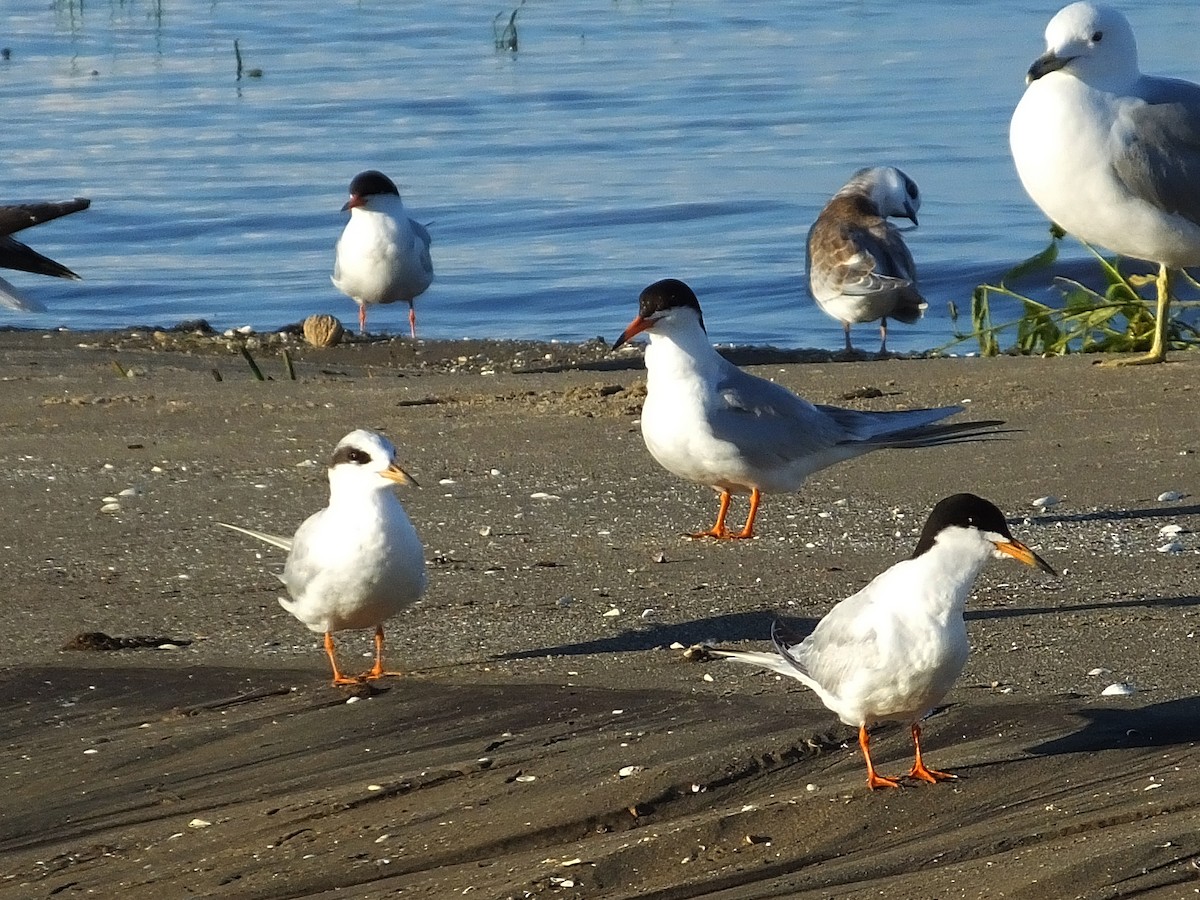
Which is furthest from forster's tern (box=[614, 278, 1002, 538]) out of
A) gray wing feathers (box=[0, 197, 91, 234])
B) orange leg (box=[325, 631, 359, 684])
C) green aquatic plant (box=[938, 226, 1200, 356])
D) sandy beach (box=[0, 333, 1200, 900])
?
green aquatic plant (box=[938, 226, 1200, 356])

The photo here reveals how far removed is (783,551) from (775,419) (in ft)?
1.59

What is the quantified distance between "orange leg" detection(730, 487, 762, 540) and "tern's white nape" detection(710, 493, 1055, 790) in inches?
72.9

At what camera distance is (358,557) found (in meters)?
4.89

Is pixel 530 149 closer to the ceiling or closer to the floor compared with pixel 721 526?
closer to the ceiling

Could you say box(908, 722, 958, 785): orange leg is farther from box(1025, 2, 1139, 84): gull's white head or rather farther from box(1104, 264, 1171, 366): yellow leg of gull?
box(1025, 2, 1139, 84): gull's white head

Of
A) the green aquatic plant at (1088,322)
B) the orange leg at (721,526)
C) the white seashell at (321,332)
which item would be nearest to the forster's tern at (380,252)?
the white seashell at (321,332)

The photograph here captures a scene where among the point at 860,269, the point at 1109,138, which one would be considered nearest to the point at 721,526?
the point at 1109,138

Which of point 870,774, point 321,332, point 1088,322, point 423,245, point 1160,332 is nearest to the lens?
point 870,774

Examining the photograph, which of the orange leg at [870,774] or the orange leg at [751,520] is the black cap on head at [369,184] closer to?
the orange leg at [751,520]

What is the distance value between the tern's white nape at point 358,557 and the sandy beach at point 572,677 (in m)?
0.17

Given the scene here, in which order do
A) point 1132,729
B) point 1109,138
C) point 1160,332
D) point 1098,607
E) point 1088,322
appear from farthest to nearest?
point 1088,322 < point 1160,332 < point 1109,138 < point 1098,607 < point 1132,729

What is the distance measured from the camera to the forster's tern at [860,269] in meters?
11.0

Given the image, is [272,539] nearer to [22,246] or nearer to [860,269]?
[22,246]

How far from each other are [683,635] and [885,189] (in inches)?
300
